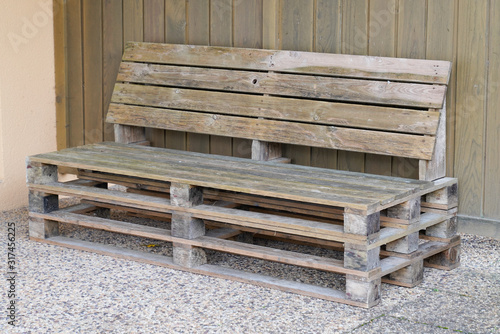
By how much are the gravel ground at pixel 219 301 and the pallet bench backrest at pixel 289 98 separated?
67cm

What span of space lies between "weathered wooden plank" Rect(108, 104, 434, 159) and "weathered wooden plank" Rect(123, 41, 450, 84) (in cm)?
30

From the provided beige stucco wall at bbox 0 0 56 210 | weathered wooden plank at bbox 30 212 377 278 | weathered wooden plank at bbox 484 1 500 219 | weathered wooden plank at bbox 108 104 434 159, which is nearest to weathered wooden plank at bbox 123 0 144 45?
weathered wooden plank at bbox 108 104 434 159

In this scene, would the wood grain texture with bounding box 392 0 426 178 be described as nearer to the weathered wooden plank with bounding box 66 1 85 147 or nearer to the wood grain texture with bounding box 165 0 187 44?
the wood grain texture with bounding box 165 0 187 44

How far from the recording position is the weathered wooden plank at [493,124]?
3.96 metres

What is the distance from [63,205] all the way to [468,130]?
107 inches

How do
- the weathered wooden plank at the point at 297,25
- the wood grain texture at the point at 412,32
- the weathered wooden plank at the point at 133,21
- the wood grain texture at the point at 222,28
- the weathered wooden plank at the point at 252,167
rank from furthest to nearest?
the weathered wooden plank at the point at 133,21
the wood grain texture at the point at 222,28
the weathered wooden plank at the point at 297,25
the wood grain texture at the point at 412,32
the weathered wooden plank at the point at 252,167

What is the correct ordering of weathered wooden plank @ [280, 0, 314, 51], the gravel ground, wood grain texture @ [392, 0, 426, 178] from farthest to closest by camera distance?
weathered wooden plank @ [280, 0, 314, 51]
wood grain texture @ [392, 0, 426, 178]
the gravel ground

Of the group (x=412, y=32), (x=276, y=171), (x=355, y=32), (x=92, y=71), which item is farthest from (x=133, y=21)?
(x=412, y=32)

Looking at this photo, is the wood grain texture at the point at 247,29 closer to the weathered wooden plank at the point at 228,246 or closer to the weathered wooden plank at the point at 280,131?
the weathered wooden plank at the point at 280,131

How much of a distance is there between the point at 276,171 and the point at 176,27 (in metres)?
1.46

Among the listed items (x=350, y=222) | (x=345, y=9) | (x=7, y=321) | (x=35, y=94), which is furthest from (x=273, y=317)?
(x=35, y=94)

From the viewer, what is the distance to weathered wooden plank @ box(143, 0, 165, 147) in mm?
5016

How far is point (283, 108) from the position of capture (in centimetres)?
431

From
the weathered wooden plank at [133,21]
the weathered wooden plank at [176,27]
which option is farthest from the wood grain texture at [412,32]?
the weathered wooden plank at [133,21]
